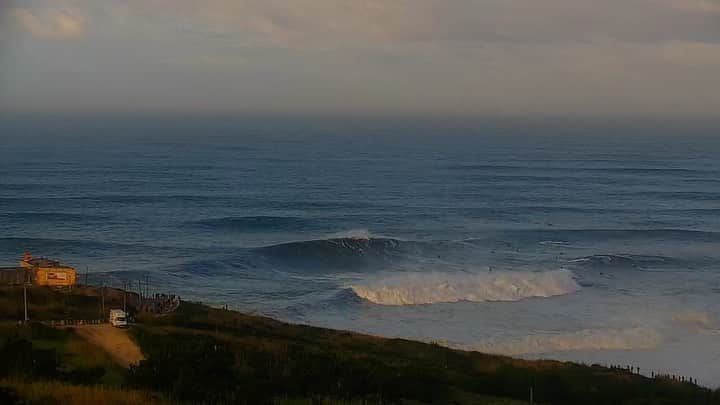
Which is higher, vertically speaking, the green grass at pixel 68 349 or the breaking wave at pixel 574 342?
the green grass at pixel 68 349

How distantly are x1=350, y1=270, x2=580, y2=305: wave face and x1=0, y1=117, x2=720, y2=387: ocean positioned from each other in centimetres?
9

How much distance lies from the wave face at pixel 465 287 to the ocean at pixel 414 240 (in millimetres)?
90

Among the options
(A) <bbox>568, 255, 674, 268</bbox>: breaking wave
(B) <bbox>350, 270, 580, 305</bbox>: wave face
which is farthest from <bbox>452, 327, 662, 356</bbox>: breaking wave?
(A) <bbox>568, 255, 674, 268</bbox>: breaking wave

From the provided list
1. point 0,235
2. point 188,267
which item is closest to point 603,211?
point 188,267

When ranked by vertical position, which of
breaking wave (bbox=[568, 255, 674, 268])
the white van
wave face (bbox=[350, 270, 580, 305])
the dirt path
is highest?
the white van

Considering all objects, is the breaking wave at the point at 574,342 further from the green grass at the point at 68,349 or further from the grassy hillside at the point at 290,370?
the green grass at the point at 68,349

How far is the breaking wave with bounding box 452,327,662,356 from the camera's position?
24.3 metres

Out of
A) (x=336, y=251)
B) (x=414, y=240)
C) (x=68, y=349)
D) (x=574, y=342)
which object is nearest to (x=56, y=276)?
Answer: (x=68, y=349)

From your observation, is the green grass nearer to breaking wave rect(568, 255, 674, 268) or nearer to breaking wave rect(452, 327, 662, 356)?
breaking wave rect(452, 327, 662, 356)

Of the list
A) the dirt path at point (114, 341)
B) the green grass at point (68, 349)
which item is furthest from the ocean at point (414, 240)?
the green grass at point (68, 349)

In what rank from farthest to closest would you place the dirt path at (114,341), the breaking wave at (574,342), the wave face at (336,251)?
the wave face at (336,251)
the breaking wave at (574,342)
the dirt path at (114,341)

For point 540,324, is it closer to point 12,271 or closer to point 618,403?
point 618,403

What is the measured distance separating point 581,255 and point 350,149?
52.8 meters

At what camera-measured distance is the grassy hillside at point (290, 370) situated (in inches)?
484
